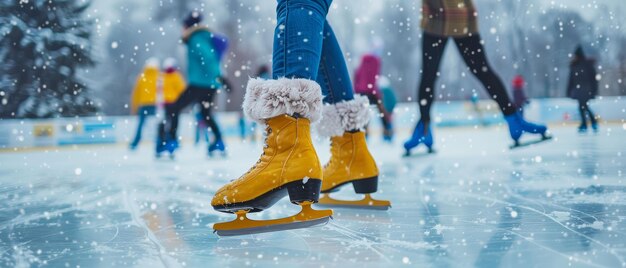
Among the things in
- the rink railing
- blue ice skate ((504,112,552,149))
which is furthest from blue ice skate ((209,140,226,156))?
the rink railing

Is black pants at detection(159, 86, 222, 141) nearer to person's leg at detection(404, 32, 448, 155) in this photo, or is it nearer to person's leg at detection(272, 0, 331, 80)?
person's leg at detection(404, 32, 448, 155)

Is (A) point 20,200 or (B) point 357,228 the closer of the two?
(B) point 357,228

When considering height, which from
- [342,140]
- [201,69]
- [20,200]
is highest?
[201,69]

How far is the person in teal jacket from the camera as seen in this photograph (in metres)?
3.37

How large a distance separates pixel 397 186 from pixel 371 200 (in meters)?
0.42

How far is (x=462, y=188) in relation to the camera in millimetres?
1467

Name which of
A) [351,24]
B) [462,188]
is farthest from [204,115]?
[351,24]

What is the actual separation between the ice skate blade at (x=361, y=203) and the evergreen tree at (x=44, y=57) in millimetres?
9125

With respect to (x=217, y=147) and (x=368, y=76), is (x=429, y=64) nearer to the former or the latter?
(x=368, y=76)

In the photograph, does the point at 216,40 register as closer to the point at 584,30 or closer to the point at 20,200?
the point at 20,200

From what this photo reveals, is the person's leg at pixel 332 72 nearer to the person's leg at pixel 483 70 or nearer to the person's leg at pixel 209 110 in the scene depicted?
the person's leg at pixel 483 70

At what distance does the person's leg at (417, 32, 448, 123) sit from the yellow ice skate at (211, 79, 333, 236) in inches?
65.8

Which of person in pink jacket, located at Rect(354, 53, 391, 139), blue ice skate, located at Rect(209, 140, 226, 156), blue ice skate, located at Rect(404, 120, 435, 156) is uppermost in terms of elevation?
person in pink jacket, located at Rect(354, 53, 391, 139)

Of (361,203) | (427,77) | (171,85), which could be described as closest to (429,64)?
(427,77)
